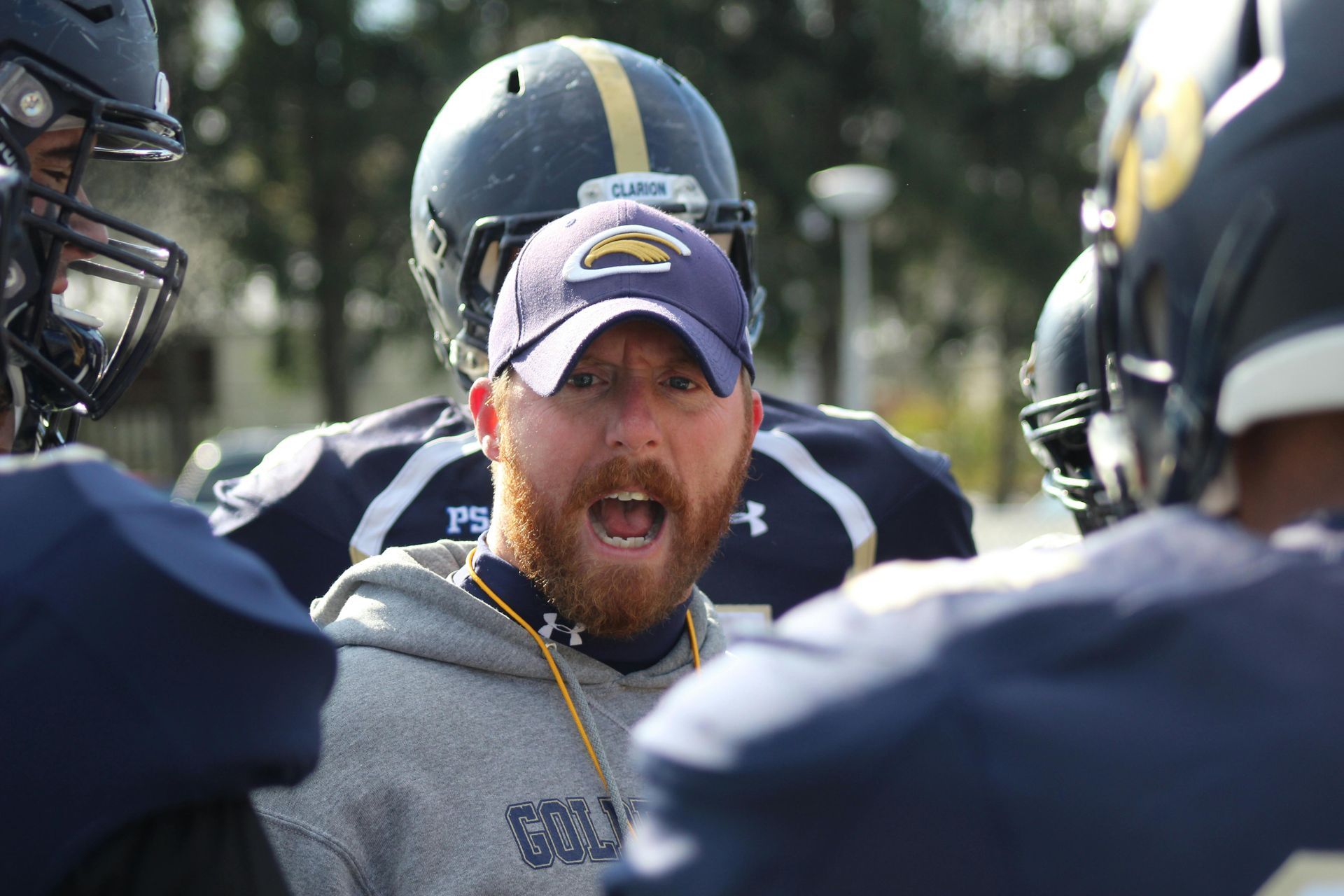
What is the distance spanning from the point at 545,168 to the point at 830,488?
1.00m

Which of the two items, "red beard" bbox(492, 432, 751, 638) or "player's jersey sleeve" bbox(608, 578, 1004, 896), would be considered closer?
"player's jersey sleeve" bbox(608, 578, 1004, 896)

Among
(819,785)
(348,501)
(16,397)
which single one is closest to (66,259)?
(16,397)

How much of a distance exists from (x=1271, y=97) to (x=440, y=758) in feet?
4.35

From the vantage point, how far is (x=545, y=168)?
3189 mm

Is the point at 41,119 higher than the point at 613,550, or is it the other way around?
the point at 41,119

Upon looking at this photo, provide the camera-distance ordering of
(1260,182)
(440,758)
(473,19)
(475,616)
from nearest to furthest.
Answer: (1260,182) → (440,758) → (475,616) → (473,19)

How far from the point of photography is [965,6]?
56.7ft

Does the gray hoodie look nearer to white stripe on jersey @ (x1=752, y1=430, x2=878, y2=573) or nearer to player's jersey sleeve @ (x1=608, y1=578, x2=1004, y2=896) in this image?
player's jersey sleeve @ (x1=608, y1=578, x2=1004, y2=896)

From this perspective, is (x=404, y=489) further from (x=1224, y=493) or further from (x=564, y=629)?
(x=1224, y=493)

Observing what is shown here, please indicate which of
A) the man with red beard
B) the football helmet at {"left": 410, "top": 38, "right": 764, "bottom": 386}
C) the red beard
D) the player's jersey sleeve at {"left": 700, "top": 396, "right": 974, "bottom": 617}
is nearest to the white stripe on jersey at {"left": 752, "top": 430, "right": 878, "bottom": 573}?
the player's jersey sleeve at {"left": 700, "top": 396, "right": 974, "bottom": 617}

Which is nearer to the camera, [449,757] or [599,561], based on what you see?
[449,757]

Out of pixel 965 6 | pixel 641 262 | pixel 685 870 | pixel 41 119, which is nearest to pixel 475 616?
pixel 641 262

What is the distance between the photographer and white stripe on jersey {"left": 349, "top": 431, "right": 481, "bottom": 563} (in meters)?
2.91

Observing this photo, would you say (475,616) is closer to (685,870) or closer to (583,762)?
(583,762)
